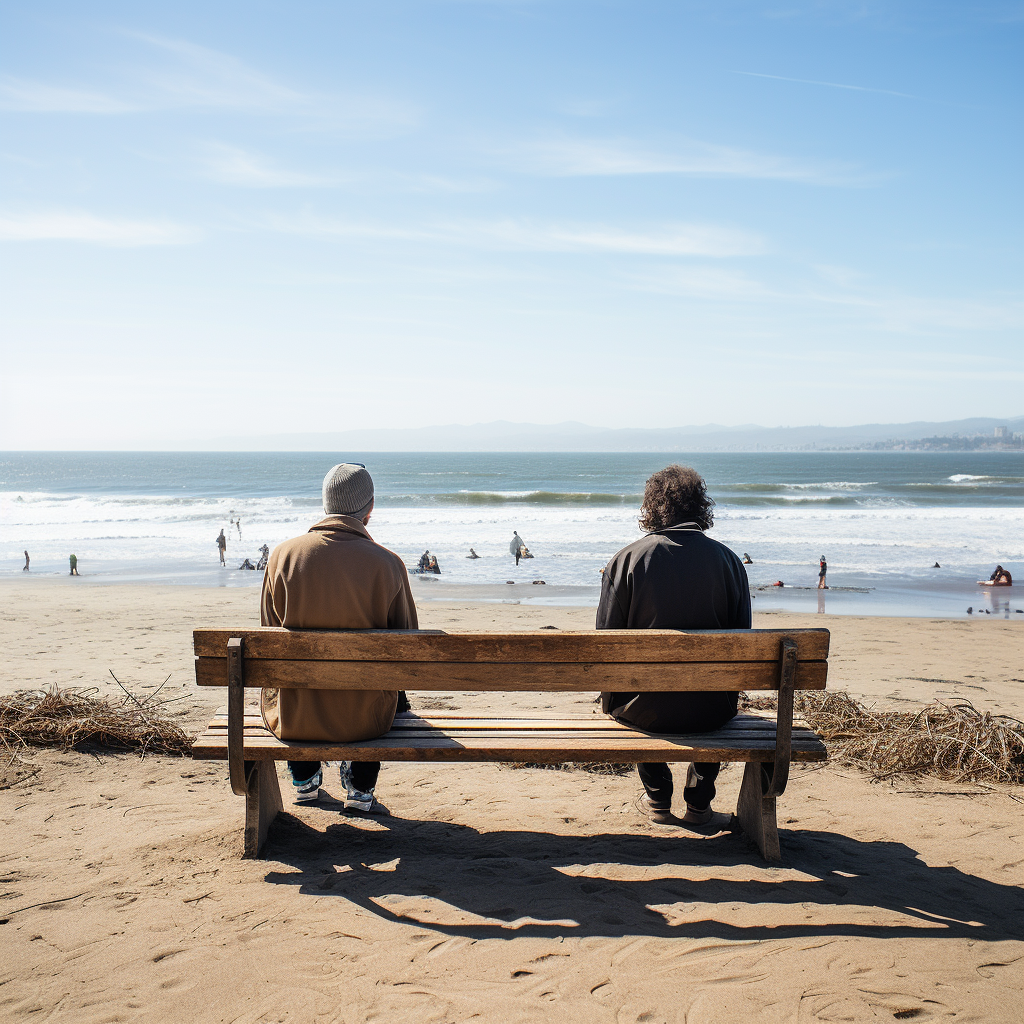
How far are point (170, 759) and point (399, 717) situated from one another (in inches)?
67.4

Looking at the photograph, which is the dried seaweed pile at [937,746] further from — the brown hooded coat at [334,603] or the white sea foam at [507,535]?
the white sea foam at [507,535]

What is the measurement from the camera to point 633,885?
8.80 feet

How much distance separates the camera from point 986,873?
9.41ft

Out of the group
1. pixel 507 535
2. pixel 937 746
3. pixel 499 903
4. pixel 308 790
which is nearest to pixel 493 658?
pixel 499 903

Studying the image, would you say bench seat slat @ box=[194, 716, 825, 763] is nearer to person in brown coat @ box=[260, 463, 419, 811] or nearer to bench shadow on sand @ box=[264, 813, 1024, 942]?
person in brown coat @ box=[260, 463, 419, 811]

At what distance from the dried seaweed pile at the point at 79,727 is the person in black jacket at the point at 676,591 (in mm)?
2651

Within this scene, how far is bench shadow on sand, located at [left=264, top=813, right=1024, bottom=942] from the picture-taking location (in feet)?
7.93

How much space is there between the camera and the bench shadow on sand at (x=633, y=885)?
2.42m

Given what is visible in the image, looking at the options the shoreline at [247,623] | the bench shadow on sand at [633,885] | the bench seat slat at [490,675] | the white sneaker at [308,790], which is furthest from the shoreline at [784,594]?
the bench seat slat at [490,675]

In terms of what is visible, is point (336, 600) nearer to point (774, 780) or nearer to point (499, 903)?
point (499, 903)

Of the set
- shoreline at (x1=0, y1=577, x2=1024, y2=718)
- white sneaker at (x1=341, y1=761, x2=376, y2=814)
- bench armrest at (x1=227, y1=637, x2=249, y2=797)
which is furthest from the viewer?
shoreline at (x1=0, y1=577, x2=1024, y2=718)

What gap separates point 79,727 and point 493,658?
287cm

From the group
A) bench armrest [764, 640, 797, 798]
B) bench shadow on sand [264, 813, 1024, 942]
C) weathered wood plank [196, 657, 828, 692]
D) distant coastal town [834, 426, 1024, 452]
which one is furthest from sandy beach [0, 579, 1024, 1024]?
distant coastal town [834, 426, 1024, 452]

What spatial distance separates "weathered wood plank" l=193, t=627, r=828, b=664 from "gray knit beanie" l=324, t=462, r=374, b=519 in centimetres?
57
